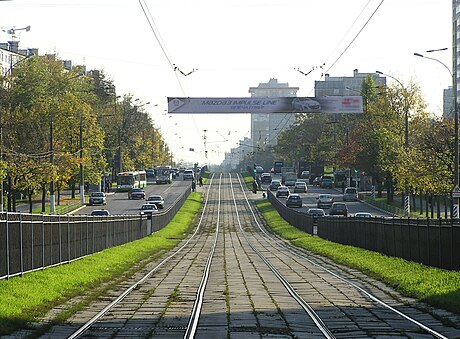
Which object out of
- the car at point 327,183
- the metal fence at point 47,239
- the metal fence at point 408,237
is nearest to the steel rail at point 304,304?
the metal fence at point 408,237

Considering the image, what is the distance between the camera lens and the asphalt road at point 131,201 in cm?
8556

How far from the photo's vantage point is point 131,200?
102812 millimetres

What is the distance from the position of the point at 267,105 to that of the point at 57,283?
48732mm

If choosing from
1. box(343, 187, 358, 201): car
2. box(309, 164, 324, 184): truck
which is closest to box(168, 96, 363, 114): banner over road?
box(343, 187, 358, 201): car

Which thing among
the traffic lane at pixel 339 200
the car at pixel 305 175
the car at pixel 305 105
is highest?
the car at pixel 305 105

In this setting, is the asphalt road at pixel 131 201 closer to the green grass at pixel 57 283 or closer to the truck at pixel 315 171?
the truck at pixel 315 171

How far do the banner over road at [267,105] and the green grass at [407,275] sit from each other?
2393 centimetres

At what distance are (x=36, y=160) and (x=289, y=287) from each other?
185 feet

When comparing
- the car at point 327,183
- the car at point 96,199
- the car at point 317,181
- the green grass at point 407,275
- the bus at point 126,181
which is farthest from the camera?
the car at point 317,181

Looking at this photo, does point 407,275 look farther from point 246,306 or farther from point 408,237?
point 246,306

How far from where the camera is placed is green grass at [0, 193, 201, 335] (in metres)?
16.6

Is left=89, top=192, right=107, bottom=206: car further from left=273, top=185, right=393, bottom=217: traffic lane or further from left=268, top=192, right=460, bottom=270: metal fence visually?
left=268, top=192, right=460, bottom=270: metal fence

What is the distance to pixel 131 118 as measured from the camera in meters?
137

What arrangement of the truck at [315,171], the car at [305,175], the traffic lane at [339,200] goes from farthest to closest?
1. the car at [305,175]
2. the truck at [315,171]
3. the traffic lane at [339,200]
